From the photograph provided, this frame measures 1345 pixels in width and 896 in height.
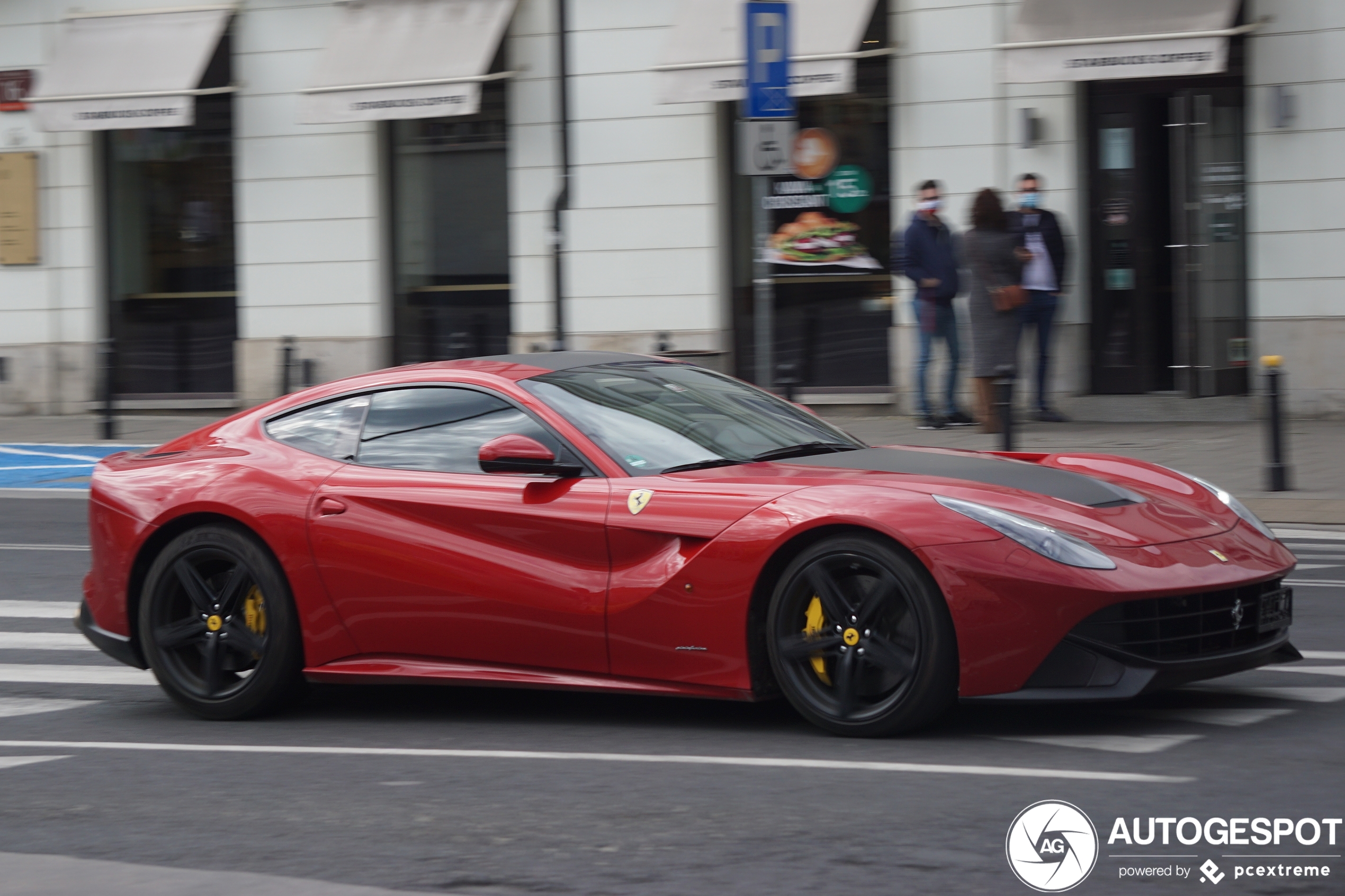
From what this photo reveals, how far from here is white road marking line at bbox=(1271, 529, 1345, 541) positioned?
1054 cm

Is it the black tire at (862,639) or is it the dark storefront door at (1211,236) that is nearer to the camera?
the black tire at (862,639)

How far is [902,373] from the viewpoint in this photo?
18.1 metres

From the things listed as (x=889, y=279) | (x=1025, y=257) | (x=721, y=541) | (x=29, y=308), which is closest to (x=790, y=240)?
(x=889, y=279)

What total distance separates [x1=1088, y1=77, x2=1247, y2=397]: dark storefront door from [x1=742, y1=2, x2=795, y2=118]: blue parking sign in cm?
712

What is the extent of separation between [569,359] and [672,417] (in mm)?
678

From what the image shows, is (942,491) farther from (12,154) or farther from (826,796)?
(12,154)

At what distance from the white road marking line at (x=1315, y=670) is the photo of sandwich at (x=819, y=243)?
Answer: 12091mm

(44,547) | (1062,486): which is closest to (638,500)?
(1062,486)

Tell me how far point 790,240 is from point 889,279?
1.15 m

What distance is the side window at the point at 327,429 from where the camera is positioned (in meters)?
6.72

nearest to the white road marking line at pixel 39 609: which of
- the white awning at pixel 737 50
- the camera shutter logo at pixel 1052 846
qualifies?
the camera shutter logo at pixel 1052 846

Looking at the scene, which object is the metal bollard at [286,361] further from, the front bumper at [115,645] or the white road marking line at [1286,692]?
the white road marking line at [1286,692]

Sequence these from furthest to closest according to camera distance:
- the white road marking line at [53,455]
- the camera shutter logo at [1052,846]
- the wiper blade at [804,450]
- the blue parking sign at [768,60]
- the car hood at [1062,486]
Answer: the white road marking line at [53,455] → the blue parking sign at [768,60] → the wiper blade at [804,450] → the car hood at [1062,486] → the camera shutter logo at [1052,846]

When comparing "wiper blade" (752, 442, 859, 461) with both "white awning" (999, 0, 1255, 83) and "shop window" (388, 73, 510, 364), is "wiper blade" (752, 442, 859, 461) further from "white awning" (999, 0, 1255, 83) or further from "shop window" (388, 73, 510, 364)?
"shop window" (388, 73, 510, 364)
